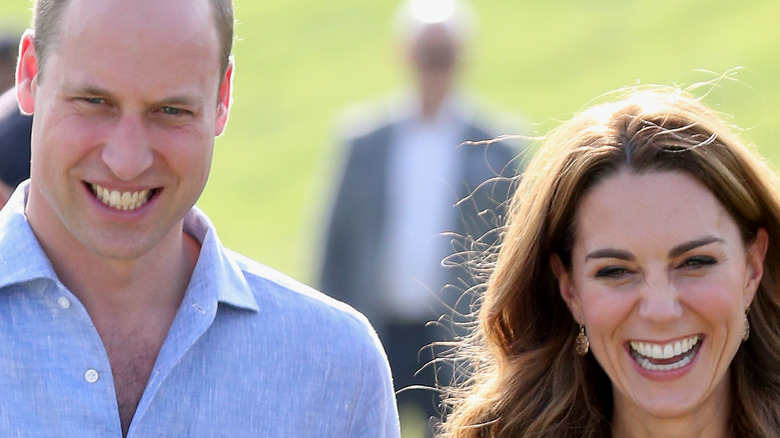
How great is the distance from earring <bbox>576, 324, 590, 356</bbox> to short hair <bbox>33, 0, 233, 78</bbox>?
1276mm

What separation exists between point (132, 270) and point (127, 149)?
310 millimetres

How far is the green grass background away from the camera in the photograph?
16.9 metres

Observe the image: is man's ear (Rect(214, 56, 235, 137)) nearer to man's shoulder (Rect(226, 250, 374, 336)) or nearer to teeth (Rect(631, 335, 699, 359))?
man's shoulder (Rect(226, 250, 374, 336))

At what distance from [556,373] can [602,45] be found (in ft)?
55.2

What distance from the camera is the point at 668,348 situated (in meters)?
3.60

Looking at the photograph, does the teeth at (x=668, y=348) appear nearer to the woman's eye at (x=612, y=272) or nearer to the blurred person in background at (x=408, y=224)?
the woman's eye at (x=612, y=272)

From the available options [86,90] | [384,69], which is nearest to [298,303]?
[86,90]

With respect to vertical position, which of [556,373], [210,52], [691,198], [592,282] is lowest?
[556,373]

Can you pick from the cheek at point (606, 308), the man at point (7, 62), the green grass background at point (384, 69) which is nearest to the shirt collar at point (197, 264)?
the cheek at point (606, 308)

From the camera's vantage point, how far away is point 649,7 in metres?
21.5

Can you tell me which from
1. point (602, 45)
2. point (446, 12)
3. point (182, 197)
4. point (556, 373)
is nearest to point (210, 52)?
point (182, 197)

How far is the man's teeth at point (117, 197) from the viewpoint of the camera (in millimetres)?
3143

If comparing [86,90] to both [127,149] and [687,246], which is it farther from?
[687,246]

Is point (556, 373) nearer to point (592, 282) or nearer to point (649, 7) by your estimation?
point (592, 282)
